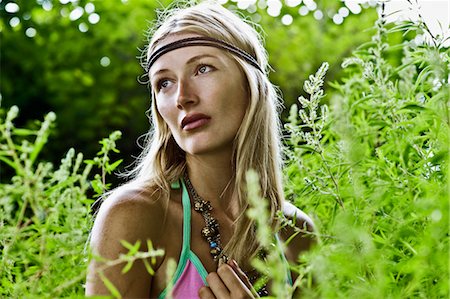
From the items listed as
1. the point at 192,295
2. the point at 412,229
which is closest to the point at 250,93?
the point at 192,295

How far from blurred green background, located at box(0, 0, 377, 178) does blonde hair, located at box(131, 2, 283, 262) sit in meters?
4.94

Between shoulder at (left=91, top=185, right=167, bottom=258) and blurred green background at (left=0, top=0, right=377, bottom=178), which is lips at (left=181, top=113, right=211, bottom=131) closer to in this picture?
shoulder at (left=91, top=185, right=167, bottom=258)

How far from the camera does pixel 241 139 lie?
1664 millimetres

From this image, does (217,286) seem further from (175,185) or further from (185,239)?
(175,185)

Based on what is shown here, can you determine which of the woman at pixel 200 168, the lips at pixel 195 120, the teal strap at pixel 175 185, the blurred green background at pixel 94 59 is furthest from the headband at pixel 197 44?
the blurred green background at pixel 94 59

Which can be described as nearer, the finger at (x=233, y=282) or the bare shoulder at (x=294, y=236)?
the finger at (x=233, y=282)

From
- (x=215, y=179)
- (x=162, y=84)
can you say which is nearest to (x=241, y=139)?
(x=215, y=179)

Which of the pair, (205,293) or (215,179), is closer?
(205,293)

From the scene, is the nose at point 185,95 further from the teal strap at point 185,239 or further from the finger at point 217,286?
the finger at point 217,286

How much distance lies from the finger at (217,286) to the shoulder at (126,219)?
0.16 metres

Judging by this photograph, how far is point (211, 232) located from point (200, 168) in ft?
0.51

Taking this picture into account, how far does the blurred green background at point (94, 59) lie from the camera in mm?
7160

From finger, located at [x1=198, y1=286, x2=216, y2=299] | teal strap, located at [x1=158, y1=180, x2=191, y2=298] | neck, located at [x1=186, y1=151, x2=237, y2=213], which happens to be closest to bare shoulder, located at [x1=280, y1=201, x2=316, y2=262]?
neck, located at [x1=186, y1=151, x2=237, y2=213]

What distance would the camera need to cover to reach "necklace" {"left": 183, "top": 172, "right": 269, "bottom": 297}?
1.59m
